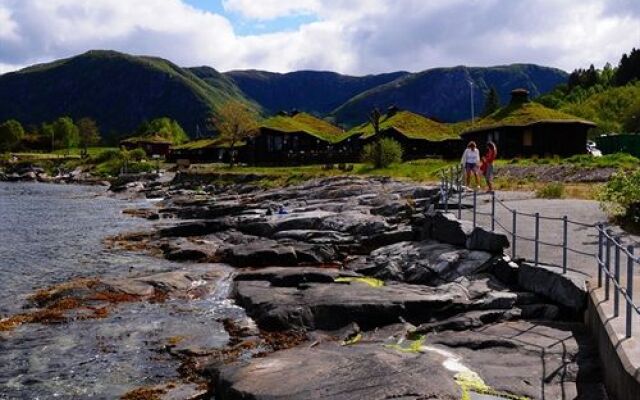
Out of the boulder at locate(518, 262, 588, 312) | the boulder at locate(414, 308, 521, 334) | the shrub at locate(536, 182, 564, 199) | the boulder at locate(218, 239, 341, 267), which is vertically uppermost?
the shrub at locate(536, 182, 564, 199)

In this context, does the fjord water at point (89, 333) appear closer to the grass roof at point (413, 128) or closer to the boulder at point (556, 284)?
the boulder at point (556, 284)

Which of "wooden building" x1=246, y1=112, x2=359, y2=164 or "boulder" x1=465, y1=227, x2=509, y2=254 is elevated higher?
"wooden building" x1=246, y1=112, x2=359, y2=164

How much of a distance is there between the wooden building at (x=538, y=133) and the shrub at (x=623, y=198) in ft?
120

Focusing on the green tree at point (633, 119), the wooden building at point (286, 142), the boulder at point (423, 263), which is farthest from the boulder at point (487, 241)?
the green tree at point (633, 119)

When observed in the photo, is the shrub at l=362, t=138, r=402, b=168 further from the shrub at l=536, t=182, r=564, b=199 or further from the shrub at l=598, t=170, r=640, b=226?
the shrub at l=598, t=170, r=640, b=226

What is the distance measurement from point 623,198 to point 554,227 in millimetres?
2769

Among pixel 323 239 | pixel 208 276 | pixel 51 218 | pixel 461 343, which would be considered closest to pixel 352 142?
pixel 51 218

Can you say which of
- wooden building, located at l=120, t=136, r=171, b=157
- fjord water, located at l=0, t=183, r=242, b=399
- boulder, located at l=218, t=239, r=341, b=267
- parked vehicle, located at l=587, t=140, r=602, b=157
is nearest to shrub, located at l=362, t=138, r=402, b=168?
parked vehicle, located at l=587, t=140, r=602, b=157

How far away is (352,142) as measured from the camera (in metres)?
83.5

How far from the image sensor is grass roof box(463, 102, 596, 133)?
60166 millimetres

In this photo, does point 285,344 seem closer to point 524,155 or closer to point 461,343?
point 461,343

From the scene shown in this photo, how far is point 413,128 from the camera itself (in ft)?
263

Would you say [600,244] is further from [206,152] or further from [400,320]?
[206,152]

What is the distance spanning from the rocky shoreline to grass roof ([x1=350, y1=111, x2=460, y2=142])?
46.8 metres
